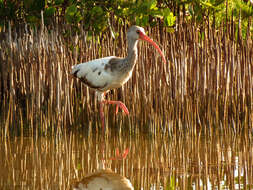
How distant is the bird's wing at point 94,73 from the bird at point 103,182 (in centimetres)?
230

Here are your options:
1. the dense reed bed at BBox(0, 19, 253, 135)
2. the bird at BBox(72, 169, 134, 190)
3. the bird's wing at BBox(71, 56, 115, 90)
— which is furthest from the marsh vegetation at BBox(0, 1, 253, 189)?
the bird at BBox(72, 169, 134, 190)

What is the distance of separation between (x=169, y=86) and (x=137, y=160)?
1784 mm

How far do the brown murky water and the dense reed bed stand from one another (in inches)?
10.6

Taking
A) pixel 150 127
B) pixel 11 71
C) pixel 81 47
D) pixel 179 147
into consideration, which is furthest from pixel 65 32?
pixel 179 147

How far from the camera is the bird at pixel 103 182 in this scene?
19.2ft

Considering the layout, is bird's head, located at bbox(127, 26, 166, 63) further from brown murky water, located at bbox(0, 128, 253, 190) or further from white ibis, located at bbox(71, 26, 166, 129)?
brown murky water, located at bbox(0, 128, 253, 190)

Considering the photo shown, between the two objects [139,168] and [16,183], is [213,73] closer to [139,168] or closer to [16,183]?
[139,168]

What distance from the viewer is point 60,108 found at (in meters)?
8.49

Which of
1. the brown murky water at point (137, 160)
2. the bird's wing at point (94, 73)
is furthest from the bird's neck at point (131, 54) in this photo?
the brown murky water at point (137, 160)

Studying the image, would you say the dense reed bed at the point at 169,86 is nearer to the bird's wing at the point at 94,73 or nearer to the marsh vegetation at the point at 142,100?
the marsh vegetation at the point at 142,100

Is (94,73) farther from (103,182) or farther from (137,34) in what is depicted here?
(103,182)

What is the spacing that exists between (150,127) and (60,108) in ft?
4.52

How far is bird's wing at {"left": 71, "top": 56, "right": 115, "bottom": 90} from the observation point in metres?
8.44

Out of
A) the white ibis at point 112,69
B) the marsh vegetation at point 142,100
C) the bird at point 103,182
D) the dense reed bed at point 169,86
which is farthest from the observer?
the dense reed bed at point 169,86
